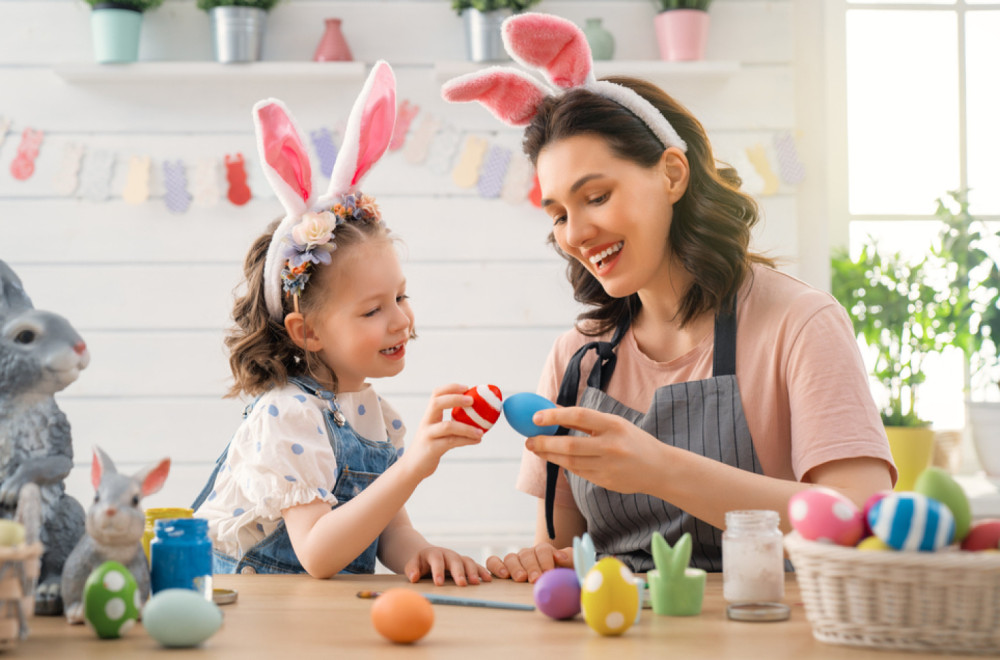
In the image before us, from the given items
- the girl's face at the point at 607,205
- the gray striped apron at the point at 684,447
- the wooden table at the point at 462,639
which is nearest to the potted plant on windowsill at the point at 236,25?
the girl's face at the point at 607,205

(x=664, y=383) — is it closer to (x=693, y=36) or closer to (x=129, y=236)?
(x=693, y=36)

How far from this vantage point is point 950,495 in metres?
0.79

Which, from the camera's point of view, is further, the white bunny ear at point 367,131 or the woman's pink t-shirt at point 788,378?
the white bunny ear at point 367,131

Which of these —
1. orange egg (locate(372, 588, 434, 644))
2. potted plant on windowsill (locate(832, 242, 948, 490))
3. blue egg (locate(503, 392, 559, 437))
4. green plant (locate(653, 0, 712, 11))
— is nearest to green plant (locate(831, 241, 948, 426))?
potted plant on windowsill (locate(832, 242, 948, 490))

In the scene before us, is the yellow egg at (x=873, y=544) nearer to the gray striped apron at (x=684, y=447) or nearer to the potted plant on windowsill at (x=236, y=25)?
the gray striped apron at (x=684, y=447)

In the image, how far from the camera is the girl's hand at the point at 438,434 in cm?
114

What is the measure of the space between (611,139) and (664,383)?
0.40 meters

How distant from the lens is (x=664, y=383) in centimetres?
150

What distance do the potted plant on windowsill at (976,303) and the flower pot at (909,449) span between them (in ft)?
0.75

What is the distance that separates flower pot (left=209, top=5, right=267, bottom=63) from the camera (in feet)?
8.09

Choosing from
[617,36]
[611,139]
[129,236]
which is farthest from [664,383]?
[129,236]

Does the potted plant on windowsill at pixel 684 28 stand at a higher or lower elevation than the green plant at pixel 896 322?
higher

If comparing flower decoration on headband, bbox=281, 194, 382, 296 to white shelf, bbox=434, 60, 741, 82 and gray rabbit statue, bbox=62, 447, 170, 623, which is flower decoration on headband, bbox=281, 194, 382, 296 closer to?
gray rabbit statue, bbox=62, 447, 170, 623

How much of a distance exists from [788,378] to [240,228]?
1731 mm
